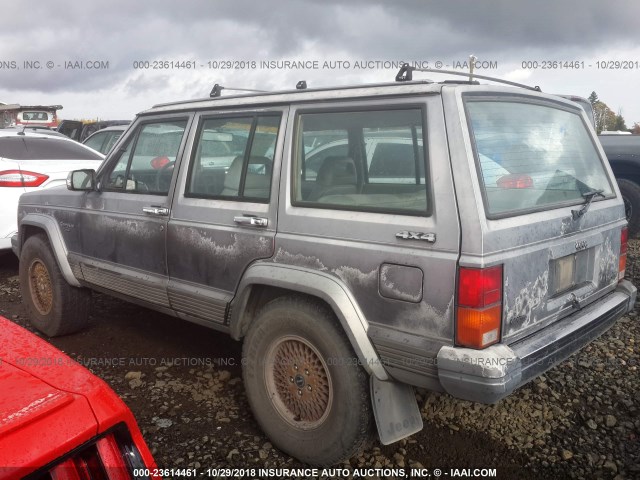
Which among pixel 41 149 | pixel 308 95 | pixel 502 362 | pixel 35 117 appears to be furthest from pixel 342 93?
pixel 35 117

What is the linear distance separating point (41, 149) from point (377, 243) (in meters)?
5.70

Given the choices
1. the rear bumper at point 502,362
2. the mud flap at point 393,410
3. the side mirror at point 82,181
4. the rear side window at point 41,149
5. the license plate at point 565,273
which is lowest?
the mud flap at point 393,410

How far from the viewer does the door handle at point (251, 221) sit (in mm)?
2820

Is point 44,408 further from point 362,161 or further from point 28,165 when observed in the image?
point 28,165

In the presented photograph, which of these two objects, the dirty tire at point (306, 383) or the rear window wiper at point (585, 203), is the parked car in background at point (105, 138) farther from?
the rear window wiper at point (585, 203)

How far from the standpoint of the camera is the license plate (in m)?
2.58

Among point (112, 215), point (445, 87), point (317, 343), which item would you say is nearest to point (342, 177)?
point (445, 87)

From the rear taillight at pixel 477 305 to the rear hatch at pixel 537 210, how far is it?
4 centimetres

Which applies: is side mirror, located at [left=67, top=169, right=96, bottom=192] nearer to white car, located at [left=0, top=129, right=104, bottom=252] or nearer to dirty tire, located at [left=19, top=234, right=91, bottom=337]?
dirty tire, located at [left=19, top=234, right=91, bottom=337]

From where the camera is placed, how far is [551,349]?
2.41m

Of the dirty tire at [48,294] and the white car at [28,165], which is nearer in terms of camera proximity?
the dirty tire at [48,294]

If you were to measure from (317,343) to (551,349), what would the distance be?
106 cm

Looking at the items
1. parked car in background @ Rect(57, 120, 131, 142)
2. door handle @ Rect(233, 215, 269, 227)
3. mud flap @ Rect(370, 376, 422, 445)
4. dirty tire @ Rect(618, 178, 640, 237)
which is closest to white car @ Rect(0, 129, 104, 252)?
door handle @ Rect(233, 215, 269, 227)

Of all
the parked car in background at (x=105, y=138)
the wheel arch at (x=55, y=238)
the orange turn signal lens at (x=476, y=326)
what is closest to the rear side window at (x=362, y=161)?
the orange turn signal lens at (x=476, y=326)
